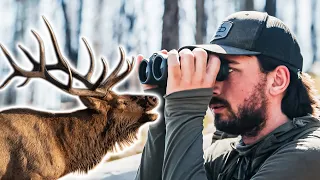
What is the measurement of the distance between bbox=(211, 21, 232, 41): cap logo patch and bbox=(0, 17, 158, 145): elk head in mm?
1592

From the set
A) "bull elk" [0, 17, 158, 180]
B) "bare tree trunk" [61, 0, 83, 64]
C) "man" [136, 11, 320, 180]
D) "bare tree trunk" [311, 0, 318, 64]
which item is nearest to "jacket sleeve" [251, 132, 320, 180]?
"man" [136, 11, 320, 180]

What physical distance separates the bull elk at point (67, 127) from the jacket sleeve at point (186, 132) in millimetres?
1656

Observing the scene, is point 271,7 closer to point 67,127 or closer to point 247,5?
point 247,5

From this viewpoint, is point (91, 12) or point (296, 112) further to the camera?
point (91, 12)

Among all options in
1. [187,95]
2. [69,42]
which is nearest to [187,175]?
[187,95]

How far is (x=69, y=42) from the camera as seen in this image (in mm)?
3232

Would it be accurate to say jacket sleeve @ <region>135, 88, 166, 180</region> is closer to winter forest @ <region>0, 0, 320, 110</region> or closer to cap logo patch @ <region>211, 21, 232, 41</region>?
cap logo patch @ <region>211, 21, 232, 41</region>

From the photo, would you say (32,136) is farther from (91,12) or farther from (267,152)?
(267,152)

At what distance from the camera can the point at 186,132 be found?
787 mm

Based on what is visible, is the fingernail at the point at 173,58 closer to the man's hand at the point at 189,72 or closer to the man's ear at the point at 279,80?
the man's hand at the point at 189,72

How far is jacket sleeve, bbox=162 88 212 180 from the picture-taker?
2.56 feet

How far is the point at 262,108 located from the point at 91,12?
106 inches

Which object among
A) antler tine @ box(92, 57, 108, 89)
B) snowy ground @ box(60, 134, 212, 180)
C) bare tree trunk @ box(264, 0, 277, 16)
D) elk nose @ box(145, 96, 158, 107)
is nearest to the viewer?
elk nose @ box(145, 96, 158, 107)

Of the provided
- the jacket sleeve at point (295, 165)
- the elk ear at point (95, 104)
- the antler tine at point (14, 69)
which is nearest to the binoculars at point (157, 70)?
the jacket sleeve at point (295, 165)
